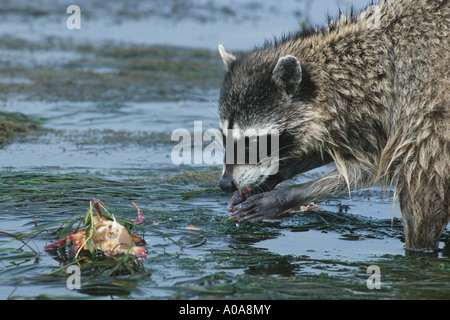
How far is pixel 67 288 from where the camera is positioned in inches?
203

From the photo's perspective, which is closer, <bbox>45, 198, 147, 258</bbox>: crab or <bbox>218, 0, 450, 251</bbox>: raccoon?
<bbox>45, 198, 147, 258</bbox>: crab

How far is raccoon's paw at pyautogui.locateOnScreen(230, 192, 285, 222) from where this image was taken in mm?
7098

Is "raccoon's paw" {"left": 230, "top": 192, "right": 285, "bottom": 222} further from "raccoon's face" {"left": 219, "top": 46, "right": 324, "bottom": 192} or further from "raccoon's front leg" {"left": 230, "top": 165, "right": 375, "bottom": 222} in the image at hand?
"raccoon's face" {"left": 219, "top": 46, "right": 324, "bottom": 192}

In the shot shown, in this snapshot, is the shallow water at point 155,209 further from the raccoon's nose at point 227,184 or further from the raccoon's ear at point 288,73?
the raccoon's ear at point 288,73

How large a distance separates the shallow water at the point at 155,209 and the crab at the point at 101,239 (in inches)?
6.0

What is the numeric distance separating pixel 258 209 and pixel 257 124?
0.84 meters

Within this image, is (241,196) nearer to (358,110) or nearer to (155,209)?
(155,209)

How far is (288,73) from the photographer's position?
6.80 meters

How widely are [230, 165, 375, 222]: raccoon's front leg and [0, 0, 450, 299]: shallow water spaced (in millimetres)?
147

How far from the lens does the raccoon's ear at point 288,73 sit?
6.71 m

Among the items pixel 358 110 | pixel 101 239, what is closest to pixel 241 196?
pixel 358 110

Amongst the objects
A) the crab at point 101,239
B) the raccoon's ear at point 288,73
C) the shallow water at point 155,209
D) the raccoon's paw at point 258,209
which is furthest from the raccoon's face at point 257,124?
the crab at point 101,239

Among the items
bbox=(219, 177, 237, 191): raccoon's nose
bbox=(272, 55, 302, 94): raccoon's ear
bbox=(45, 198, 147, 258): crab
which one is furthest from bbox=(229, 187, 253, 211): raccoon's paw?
bbox=(45, 198, 147, 258): crab
